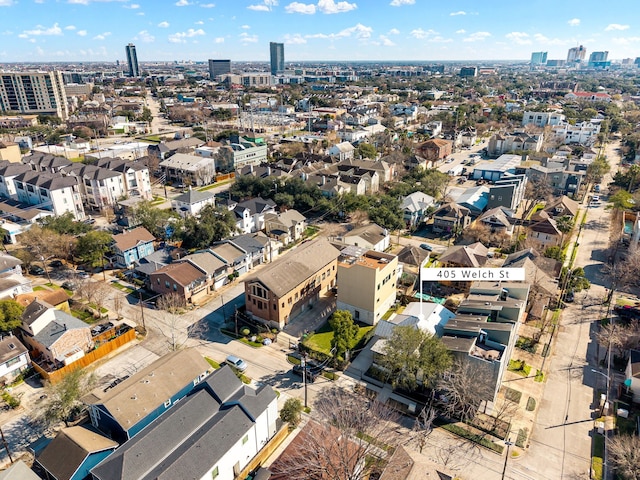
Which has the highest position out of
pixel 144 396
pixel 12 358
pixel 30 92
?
pixel 30 92

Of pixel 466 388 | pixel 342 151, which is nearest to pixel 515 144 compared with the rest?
pixel 342 151

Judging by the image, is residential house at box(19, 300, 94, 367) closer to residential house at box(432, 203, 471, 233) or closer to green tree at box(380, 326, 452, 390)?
green tree at box(380, 326, 452, 390)

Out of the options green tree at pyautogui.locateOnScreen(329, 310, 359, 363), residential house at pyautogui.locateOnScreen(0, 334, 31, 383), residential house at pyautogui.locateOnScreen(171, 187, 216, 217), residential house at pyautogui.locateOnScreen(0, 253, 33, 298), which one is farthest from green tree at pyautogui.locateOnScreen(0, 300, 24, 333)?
residential house at pyautogui.locateOnScreen(171, 187, 216, 217)

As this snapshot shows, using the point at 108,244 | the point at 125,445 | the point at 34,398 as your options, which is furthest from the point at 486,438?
the point at 108,244

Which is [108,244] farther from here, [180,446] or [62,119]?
[62,119]

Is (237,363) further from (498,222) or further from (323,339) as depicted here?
(498,222)

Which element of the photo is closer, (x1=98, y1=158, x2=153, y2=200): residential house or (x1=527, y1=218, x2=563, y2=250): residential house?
(x1=527, y1=218, x2=563, y2=250): residential house
